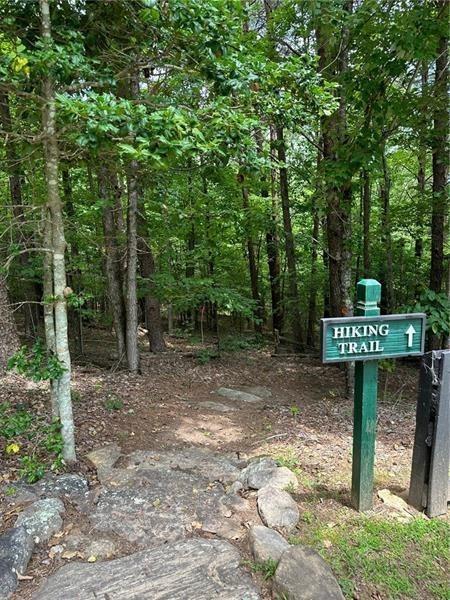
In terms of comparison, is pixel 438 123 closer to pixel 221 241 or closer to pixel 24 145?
pixel 221 241

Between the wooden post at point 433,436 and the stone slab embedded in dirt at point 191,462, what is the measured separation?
1.50 metres

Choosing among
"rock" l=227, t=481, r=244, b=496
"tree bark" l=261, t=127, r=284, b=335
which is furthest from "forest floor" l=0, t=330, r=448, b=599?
"tree bark" l=261, t=127, r=284, b=335

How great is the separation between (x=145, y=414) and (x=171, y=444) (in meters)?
0.92

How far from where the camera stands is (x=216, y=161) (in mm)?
3482

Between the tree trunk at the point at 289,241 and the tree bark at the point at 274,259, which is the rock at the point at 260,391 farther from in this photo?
the tree bark at the point at 274,259

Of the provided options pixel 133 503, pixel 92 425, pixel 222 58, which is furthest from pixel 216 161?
pixel 92 425

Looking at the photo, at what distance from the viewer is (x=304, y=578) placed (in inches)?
90.0

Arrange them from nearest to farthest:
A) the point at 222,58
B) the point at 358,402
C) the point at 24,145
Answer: the point at 358,402 < the point at 222,58 < the point at 24,145

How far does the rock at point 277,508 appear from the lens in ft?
9.39

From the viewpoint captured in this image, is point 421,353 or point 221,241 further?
point 221,241

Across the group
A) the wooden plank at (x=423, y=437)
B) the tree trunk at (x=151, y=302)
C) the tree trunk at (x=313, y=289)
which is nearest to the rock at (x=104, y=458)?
the wooden plank at (x=423, y=437)

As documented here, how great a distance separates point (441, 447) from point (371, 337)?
977 mm

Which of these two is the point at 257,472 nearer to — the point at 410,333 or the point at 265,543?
the point at 265,543

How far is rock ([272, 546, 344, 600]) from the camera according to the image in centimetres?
220
